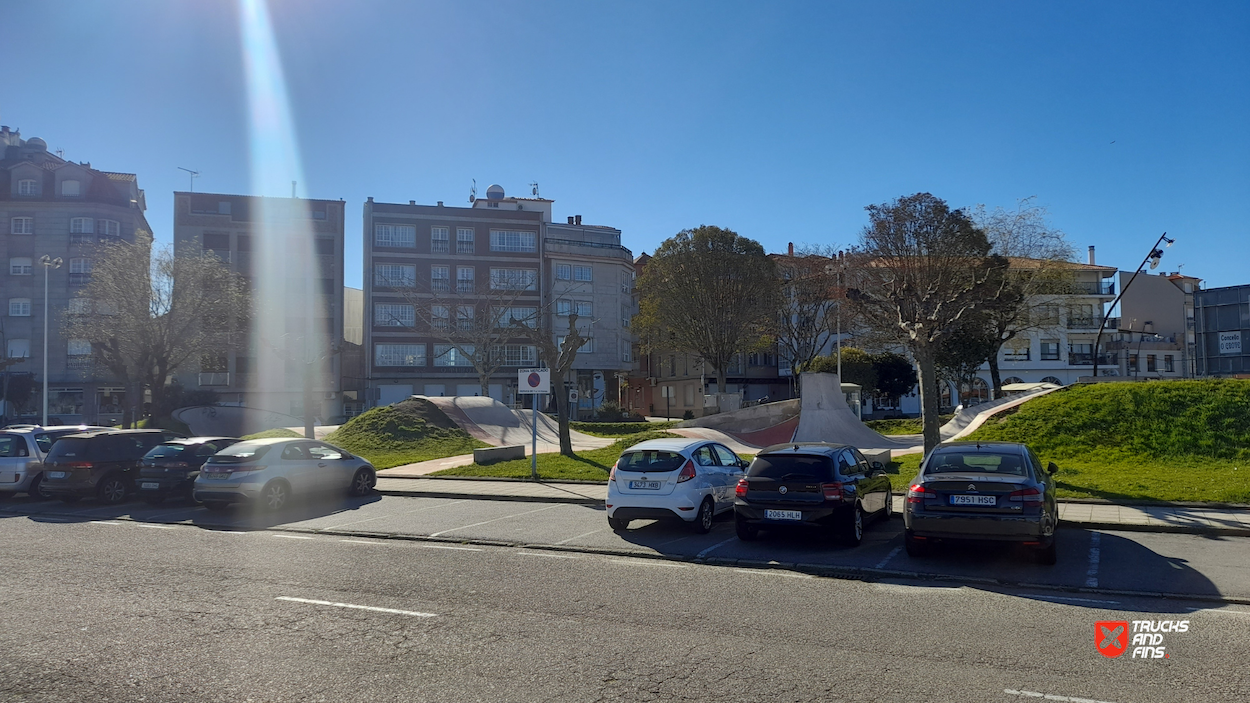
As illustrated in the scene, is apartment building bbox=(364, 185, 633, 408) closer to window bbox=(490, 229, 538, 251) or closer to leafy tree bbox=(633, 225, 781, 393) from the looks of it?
window bbox=(490, 229, 538, 251)

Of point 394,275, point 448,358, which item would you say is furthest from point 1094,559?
point 394,275

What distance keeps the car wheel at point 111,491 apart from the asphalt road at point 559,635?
24.3ft

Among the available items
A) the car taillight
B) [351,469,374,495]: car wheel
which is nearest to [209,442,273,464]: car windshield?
[351,469,374,495]: car wheel

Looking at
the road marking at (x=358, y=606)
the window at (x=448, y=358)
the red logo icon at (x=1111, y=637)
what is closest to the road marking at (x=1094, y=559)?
the red logo icon at (x=1111, y=637)

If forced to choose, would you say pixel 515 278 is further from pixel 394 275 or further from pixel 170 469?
pixel 170 469

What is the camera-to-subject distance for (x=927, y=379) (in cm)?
1717

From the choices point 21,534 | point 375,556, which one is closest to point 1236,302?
point 375,556

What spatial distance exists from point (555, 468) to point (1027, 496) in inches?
518

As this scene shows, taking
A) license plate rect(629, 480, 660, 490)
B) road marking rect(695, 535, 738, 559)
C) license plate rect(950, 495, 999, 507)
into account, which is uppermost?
license plate rect(950, 495, 999, 507)

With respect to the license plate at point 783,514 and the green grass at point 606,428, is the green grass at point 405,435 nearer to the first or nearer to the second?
the green grass at point 606,428

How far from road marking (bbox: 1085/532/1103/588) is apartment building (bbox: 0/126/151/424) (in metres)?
54.5

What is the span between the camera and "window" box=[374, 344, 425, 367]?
56.2 m

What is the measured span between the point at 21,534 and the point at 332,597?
8.32 meters

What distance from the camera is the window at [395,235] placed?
186ft
